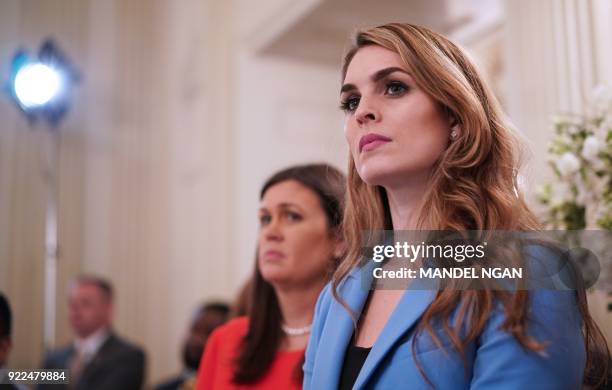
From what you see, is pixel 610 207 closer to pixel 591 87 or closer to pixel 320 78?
pixel 591 87

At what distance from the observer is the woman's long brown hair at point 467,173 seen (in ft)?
4.14

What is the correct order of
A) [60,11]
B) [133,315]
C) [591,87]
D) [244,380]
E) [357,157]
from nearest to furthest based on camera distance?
[357,157], [244,380], [591,87], [60,11], [133,315]

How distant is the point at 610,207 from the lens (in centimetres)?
193

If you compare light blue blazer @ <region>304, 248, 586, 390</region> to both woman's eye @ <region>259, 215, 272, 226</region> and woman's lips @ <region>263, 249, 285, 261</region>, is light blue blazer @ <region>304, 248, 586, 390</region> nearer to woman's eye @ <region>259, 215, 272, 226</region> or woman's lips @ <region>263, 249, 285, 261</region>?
woman's lips @ <region>263, 249, 285, 261</region>

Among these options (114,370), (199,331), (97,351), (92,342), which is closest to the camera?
(114,370)

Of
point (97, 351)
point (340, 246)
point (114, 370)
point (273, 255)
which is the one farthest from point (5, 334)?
point (97, 351)

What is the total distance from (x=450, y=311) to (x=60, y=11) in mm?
5967

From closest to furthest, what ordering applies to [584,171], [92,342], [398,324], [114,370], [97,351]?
[398,324]
[584,171]
[114,370]
[97,351]
[92,342]

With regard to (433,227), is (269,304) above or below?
above

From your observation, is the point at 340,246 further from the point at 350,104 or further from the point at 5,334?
the point at 5,334

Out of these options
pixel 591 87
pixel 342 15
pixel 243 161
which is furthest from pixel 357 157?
pixel 243 161

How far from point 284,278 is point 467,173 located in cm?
99

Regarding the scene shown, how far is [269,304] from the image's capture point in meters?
2.36

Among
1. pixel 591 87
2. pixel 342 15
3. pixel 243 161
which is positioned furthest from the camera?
pixel 243 161
